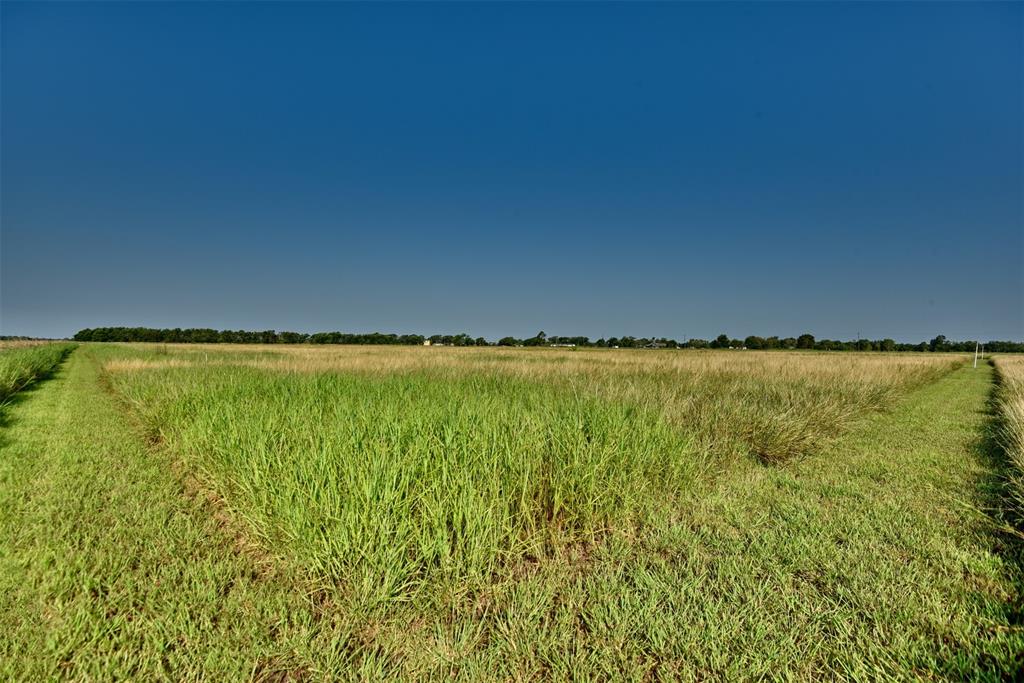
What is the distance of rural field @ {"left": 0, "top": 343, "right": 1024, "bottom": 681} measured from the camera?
6.02 ft

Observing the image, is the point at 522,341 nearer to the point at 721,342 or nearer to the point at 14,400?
the point at 721,342

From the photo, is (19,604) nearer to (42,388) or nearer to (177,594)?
(177,594)

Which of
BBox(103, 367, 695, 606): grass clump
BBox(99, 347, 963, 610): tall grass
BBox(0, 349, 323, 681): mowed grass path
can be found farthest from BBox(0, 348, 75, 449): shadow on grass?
BBox(103, 367, 695, 606): grass clump

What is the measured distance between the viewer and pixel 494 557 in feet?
8.30

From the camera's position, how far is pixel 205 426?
4.86 meters

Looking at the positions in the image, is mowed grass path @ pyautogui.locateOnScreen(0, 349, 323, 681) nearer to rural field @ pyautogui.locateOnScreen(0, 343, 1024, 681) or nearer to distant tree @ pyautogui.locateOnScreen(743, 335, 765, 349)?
rural field @ pyautogui.locateOnScreen(0, 343, 1024, 681)

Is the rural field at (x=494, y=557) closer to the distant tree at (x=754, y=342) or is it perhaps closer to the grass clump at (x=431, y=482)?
the grass clump at (x=431, y=482)

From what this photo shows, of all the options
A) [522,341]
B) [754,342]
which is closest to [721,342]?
[754,342]

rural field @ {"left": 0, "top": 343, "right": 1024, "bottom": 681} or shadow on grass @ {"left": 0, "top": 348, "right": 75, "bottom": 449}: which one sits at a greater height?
rural field @ {"left": 0, "top": 343, "right": 1024, "bottom": 681}

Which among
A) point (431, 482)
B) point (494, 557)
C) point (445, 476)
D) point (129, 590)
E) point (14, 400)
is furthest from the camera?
point (14, 400)

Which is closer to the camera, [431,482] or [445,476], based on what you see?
[445,476]

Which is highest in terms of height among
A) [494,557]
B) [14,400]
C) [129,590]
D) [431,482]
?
[431,482]

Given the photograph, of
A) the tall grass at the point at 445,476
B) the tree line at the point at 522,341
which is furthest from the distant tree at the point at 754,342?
the tall grass at the point at 445,476

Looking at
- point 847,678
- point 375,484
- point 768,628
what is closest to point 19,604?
point 375,484
